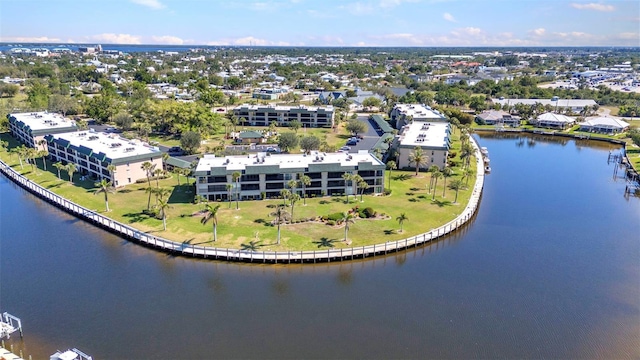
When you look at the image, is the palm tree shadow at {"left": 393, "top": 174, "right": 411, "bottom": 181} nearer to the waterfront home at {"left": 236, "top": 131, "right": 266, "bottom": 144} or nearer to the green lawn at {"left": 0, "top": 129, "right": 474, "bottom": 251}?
the green lawn at {"left": 0, "top": 129, "right": 474, "bottom": 251}

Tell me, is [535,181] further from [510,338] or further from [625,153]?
[510,338]

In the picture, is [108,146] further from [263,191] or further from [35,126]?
[263,191]

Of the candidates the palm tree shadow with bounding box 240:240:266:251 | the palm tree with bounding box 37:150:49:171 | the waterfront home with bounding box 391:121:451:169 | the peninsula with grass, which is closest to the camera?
the palm tree shadow with bounding box 240:240:266:251

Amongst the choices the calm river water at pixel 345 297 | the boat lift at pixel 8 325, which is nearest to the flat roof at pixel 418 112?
the calm river water at pixel 345 297

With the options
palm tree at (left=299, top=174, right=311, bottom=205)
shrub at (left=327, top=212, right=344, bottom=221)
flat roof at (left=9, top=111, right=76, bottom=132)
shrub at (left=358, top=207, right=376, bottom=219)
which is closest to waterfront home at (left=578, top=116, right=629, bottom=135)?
shrub at (left=358, top=207, right=376, bottom=219)

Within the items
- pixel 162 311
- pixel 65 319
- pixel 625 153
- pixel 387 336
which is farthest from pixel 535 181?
pixel 65 319

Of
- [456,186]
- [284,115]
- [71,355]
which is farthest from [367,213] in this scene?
[284,115]

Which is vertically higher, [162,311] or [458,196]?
[458,196]
